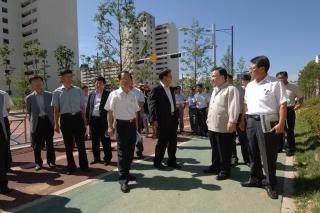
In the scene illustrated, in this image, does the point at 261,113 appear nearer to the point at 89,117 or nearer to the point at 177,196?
the point at 177,196

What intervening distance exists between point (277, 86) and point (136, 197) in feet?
9.07

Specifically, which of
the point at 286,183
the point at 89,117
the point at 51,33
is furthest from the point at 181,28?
the point at 51,33

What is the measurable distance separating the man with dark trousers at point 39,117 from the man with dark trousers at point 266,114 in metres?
4.53

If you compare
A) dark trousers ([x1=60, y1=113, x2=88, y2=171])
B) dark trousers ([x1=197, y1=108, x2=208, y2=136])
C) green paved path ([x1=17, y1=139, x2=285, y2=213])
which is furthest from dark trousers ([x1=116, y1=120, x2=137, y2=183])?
dark trousers ([x1=197, y1=108, x2=208, y2=136])

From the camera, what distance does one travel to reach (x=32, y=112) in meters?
7.02

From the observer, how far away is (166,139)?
266 inches

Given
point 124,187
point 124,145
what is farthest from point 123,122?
point 124,187

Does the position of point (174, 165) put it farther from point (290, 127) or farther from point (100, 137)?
point (290, 127)

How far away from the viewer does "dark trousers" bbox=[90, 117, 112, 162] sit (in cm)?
739

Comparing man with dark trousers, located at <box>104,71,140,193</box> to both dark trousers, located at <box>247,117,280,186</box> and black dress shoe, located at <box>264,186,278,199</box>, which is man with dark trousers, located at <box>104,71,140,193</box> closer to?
dark trousers, located at <box>247,117,280,186</box>

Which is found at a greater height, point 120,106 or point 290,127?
point 120,106

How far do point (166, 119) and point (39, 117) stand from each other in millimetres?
2915

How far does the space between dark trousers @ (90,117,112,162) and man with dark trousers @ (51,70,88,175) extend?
787 mm

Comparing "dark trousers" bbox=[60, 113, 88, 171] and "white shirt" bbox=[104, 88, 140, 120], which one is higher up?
"white shirt" bbox=[104, 88, 140, 120]
